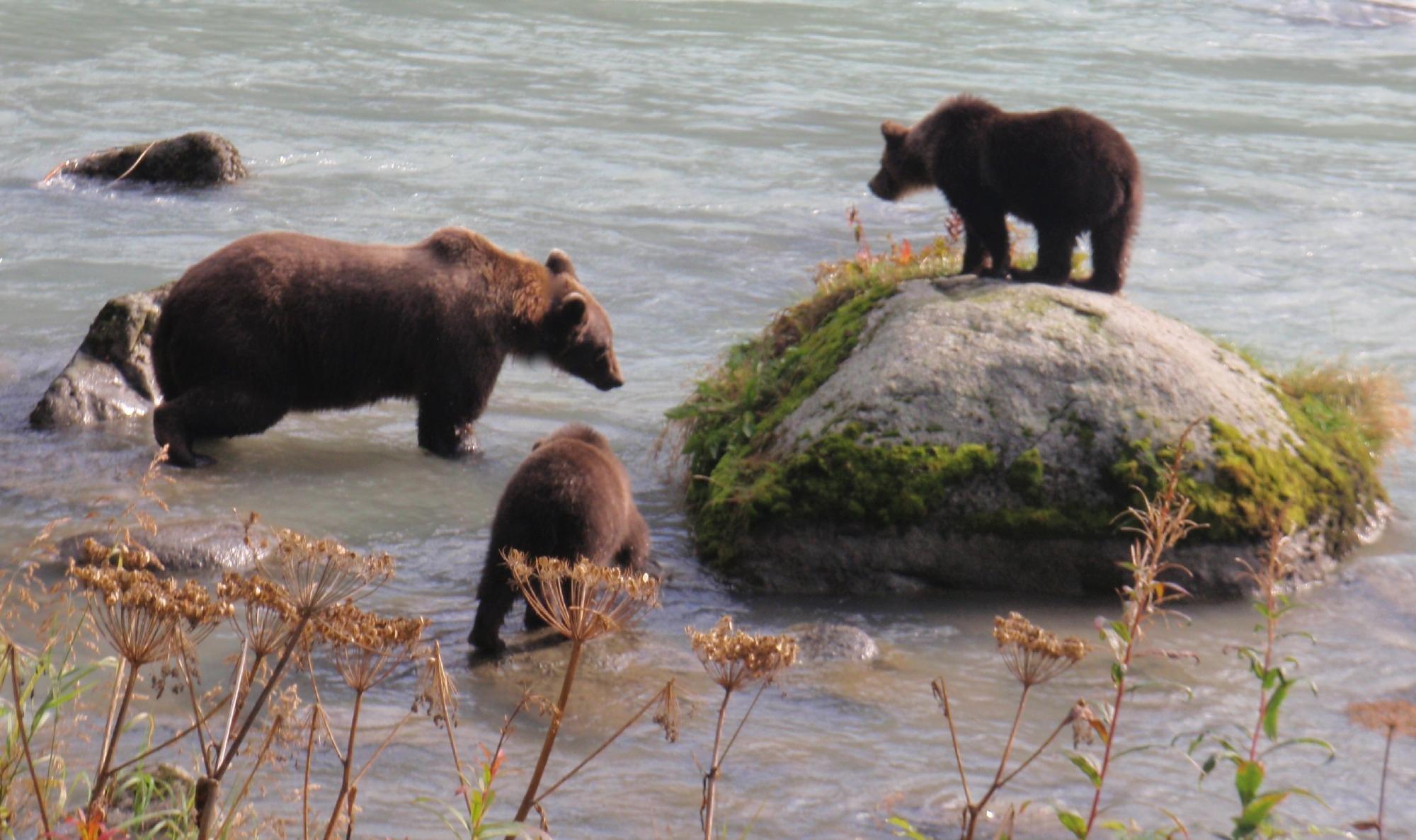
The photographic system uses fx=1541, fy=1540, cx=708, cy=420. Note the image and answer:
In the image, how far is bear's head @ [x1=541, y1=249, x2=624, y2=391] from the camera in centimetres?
955

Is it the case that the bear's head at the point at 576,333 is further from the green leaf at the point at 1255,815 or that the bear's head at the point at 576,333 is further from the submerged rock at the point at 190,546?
the green leaf at the point at 1255,815

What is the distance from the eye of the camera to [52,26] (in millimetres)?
Result: 23547

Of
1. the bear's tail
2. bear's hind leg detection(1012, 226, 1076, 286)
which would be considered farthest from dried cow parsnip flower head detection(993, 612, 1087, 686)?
the bear's tail

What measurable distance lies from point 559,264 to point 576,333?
597 mm

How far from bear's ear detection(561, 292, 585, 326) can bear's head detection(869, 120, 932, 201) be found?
211 cm

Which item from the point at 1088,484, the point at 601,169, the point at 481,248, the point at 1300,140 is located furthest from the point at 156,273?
the point at 1300,140

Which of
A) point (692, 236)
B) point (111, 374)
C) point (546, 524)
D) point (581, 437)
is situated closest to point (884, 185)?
point (581, 437)

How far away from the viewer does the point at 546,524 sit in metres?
6.02

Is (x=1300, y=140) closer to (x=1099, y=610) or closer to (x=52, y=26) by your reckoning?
A: (x=1099, y=610)

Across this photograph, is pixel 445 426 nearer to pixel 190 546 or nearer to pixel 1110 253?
pixel 190 546

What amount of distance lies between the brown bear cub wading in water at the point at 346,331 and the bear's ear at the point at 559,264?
0.88ft

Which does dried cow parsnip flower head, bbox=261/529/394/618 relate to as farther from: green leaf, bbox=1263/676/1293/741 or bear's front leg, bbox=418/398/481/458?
bear's front leg, bbox=418/398/481/458

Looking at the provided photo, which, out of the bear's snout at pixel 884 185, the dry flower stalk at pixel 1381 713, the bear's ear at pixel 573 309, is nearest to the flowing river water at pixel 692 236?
the dry flower stalk at pixel 1381 713

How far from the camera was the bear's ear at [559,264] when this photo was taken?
390 inches
